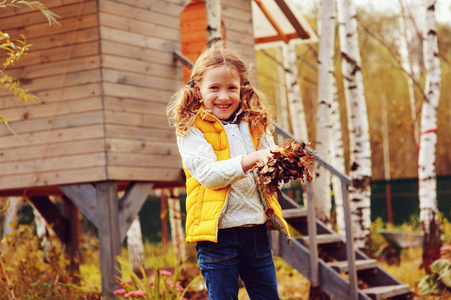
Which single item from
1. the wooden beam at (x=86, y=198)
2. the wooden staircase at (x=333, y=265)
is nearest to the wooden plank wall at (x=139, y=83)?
the wooden beam at (x=86, y=198)

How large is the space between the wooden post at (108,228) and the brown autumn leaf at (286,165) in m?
3.61

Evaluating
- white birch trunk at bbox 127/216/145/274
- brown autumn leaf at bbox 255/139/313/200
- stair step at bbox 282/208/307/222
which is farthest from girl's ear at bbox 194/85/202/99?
white birch trunk at bbox 127/216/145/274

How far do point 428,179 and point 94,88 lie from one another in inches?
177

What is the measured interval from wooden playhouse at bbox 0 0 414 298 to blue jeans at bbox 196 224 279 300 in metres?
2.93

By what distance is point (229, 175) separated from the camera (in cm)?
267

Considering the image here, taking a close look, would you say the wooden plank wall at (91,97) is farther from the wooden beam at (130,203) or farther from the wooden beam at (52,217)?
the wooden beam at (52,217)

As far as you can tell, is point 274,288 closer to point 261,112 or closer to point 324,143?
point 261,112

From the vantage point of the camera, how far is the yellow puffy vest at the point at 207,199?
8.97ft

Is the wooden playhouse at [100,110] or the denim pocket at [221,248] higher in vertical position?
the wooden playhouse at [100,110]

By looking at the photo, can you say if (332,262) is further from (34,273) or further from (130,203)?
(34,273)

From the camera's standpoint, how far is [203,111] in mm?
2904

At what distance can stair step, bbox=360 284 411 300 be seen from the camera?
5.65m

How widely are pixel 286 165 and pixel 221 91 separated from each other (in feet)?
1.90

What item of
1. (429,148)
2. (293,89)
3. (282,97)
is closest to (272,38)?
(293,89)
